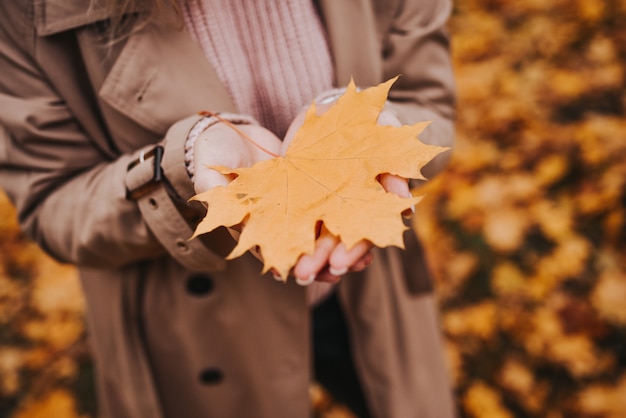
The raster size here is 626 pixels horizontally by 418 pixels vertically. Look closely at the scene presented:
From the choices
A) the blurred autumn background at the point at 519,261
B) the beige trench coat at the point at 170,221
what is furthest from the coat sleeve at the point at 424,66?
the blurred autumn background at the point at 519,261

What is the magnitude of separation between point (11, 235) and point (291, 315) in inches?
78.8

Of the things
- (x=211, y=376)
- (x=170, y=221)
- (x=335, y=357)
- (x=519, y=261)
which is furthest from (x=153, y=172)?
(x=519, y=261)

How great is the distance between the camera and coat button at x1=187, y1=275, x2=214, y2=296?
1.12m

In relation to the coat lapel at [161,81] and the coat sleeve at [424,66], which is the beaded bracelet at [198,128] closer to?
the coat lapel at [161,81]

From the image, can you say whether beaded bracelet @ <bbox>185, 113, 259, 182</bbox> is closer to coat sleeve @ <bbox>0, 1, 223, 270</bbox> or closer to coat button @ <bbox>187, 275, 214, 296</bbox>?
coat sleeve @ <bbox>0, 1, 223, 270</bbox>

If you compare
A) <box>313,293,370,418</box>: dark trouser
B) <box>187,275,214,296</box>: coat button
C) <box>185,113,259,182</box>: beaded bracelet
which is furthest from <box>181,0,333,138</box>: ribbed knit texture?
<box>313,293,370,418</box>: dark trouser

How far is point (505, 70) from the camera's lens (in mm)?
2760

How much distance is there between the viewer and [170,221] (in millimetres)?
887

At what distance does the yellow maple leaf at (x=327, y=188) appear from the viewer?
27.8 inches

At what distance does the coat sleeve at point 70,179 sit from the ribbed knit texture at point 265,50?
19cm

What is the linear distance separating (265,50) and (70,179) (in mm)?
482

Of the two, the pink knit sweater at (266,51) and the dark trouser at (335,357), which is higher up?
the pink knit sweater at (266,51)

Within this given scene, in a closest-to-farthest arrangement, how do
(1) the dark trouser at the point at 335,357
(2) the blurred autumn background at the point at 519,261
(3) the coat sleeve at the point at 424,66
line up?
(3) the coat sleeve at the point at 424,66 < (1) the dark trouser at the point at 335,357 < (2) the blurred autumn background at the point at 519,261

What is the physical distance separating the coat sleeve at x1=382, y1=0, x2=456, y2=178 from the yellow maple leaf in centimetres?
24
